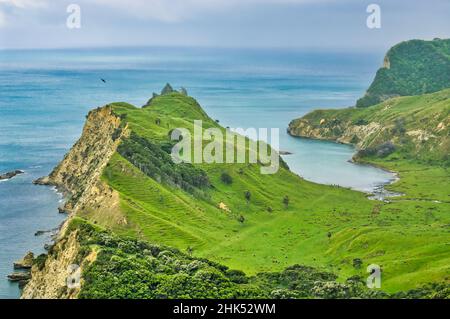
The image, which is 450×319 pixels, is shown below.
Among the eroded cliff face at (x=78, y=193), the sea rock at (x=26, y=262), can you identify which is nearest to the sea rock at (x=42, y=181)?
the eroded cliff face at (x=78, y=193)

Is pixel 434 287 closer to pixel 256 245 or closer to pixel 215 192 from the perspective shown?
pixel 256 245

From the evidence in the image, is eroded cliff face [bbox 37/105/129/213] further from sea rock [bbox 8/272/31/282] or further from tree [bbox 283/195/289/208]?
tree [bbox 283/195/289/208]

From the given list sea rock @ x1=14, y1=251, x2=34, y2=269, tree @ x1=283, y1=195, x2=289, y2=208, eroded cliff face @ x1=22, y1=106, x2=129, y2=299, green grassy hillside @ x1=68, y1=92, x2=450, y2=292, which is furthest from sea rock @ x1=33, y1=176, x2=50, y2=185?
sea rock @ x1=14, y1=251, x2=34, y2=269

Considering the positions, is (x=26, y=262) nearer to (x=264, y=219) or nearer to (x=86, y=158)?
(x=264, y=219)

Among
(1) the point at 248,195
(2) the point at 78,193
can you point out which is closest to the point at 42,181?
(2) the point at 78,193

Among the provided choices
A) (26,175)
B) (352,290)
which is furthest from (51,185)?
(352,290)

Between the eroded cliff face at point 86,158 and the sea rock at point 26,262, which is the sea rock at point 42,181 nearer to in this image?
the eroded cliff face at point 86,158
